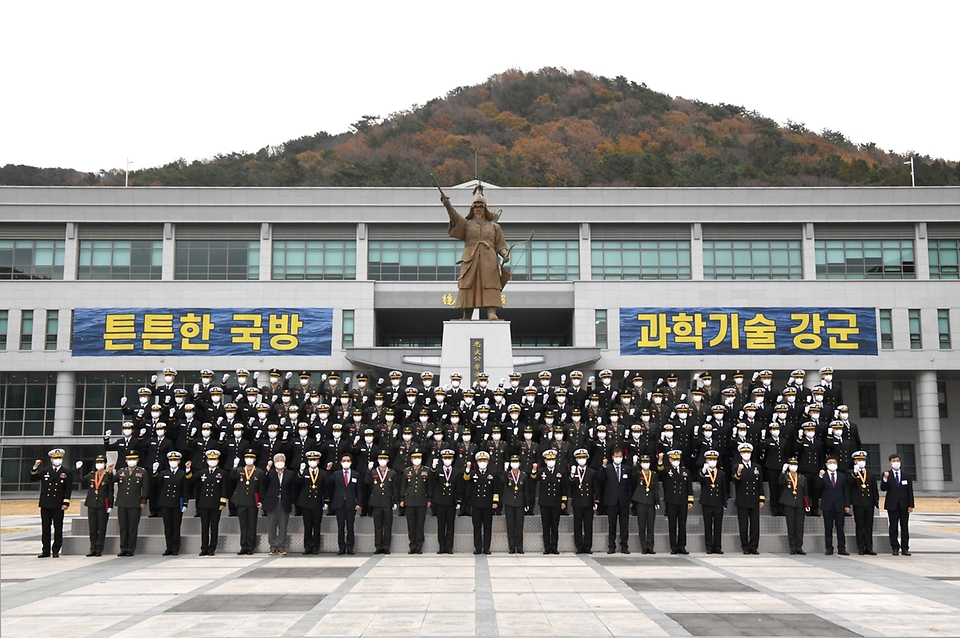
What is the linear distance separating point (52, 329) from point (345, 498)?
34.1 metres

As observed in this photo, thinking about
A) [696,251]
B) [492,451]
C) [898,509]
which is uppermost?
[696,251]

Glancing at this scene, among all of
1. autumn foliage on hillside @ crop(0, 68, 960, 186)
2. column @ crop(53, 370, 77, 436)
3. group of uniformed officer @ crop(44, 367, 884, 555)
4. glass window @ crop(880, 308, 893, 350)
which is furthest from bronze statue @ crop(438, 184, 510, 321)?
autumn foliage on hillside @ crop(0, 68, 960, 186)

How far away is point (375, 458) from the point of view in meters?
15.1

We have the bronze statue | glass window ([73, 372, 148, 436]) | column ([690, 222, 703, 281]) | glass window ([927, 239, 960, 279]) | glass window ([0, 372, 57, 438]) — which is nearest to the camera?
the bronze statue

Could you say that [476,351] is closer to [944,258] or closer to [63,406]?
[63,406]

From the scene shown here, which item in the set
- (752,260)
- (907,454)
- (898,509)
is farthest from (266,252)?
(898,509)

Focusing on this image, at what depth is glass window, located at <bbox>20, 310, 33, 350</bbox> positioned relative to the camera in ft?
140

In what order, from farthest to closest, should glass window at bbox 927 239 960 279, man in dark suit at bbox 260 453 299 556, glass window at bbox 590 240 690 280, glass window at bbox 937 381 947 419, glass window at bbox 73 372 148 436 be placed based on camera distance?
glass window at bbox 937 381 947 419, glass window at bbox 590 240 690 280, glass window at bbox 927 239 960 279, glass window at bbox 73 372 148 436, man in dark suit at bbox 260 453 299 556

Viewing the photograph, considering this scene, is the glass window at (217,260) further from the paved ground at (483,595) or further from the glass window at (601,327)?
the paved ground at (483,595)

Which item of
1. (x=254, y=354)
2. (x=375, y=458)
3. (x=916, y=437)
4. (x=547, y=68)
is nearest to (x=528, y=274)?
(x=254, y=354)

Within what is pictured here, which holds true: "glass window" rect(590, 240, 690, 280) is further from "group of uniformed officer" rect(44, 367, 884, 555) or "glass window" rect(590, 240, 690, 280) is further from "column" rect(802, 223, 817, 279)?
"group of uniformed officer" rect(44, 367, 884, 555)

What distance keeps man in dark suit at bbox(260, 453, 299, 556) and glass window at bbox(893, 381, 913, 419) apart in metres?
39.9

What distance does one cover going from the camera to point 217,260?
148 feet

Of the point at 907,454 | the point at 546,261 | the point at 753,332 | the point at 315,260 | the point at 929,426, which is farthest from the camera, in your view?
the point at 907,454
